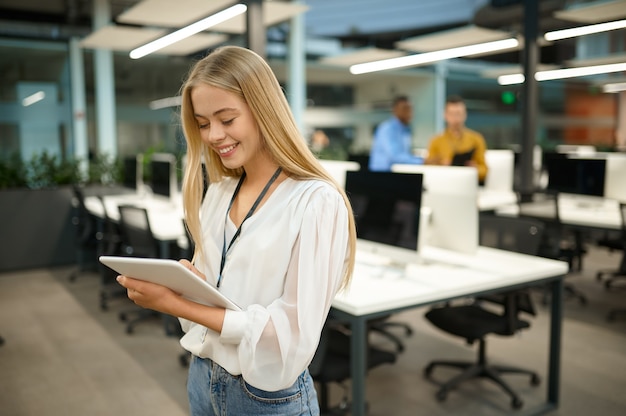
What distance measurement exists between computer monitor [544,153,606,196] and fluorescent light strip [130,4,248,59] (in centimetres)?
331

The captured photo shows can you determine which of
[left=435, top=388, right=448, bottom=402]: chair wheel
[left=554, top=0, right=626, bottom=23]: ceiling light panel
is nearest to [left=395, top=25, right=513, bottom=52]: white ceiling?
[left=554, top=0, right=626, bottom=23]: ceiling light panel

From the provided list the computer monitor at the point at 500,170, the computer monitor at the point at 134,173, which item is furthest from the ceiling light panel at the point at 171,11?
the computer monitor at the point at 500,170

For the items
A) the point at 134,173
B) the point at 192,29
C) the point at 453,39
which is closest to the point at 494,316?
the point at 192,29

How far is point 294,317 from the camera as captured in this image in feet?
3.61

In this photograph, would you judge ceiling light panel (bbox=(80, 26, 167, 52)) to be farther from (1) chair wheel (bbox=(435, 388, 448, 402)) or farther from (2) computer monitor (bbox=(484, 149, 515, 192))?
(1) chair wheel (bbox=(435, 388, 448, 402))

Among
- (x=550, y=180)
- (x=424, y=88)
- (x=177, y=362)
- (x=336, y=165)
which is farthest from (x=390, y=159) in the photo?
(x=424, y=88)

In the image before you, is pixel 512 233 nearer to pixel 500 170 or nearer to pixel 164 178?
pixel 500 170

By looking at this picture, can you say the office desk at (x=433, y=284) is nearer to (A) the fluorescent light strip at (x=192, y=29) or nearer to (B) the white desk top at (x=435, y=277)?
(B) the white desk top at (x=435, y=277)

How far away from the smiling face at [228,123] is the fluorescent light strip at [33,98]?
25.5 ft

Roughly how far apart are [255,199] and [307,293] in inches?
10.9

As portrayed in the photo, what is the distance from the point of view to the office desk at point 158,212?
4156 mm

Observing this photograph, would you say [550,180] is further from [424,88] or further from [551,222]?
[424,88]

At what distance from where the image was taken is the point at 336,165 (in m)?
3.70

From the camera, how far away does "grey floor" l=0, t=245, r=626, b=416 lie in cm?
308
